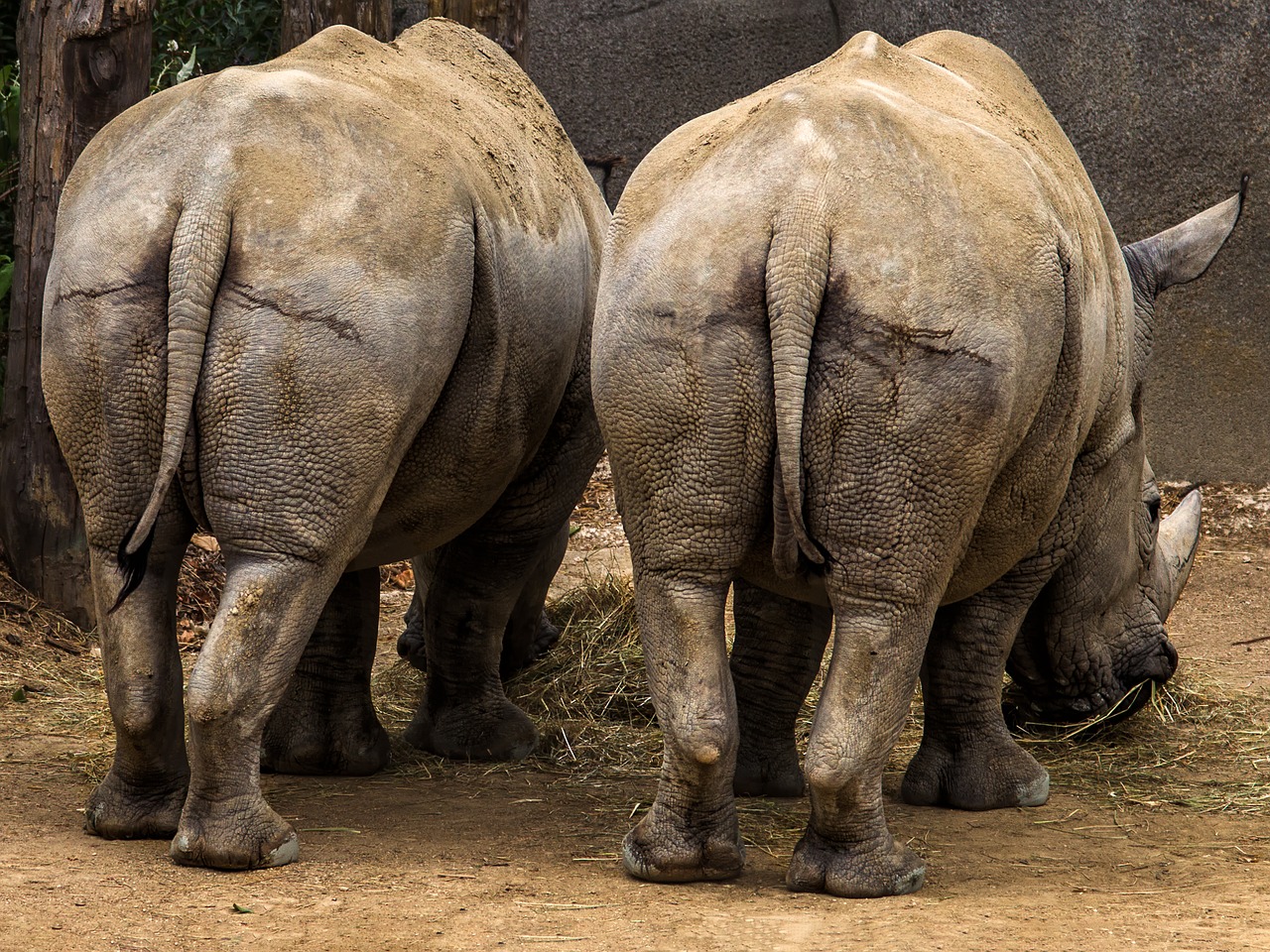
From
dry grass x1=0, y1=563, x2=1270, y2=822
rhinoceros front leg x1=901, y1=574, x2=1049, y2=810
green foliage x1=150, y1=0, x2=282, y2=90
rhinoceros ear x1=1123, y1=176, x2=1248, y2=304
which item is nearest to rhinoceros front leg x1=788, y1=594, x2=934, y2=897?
dry grass x1=0, y1=563, x2=1270, y2=822

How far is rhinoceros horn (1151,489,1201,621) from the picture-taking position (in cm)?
598

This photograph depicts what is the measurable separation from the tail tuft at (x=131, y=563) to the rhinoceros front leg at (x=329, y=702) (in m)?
1.22

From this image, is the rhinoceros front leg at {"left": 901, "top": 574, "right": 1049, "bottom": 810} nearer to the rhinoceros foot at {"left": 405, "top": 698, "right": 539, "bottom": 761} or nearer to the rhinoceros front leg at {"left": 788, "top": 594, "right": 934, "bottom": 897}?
the rhinoceros front leg at {"left": 788, "top": 594, "right": 934, "bottom": 897}

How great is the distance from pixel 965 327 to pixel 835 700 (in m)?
0.93

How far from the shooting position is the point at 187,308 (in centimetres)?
410

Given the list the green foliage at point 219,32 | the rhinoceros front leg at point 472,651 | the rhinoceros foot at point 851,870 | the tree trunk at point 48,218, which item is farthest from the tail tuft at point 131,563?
the green foliage at point 219,32

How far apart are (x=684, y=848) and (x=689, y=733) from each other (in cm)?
33

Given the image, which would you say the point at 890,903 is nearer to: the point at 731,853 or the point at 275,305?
the point at 731,853

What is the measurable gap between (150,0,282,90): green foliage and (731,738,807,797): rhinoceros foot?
6.56 m

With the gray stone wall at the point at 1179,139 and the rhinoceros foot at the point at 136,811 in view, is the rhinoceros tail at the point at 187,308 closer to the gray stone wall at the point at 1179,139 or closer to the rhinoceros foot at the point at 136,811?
the rhinoceros foot at the point at 136,811

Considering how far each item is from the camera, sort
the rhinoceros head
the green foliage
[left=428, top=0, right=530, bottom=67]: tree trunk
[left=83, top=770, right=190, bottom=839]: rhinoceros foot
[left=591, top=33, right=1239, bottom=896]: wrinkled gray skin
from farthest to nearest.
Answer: the green foliage < [left=428, top=0, right=530, bottom=67]: tree trunk < the rhinoceros head < [left=83, top=770, right=190, bottom=839]: rhinoceros foot < [left=591, top=33, right=1239, bottom=896]: wrinkled gray skin

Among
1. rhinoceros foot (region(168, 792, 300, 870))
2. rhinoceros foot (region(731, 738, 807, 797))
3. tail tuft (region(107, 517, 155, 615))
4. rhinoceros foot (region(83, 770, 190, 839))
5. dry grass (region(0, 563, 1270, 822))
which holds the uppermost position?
tail tuft (region(107, 517, 155, 615))

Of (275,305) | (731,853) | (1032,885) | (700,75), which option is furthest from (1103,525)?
(700,75)

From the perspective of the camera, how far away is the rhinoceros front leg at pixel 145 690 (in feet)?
14.3
